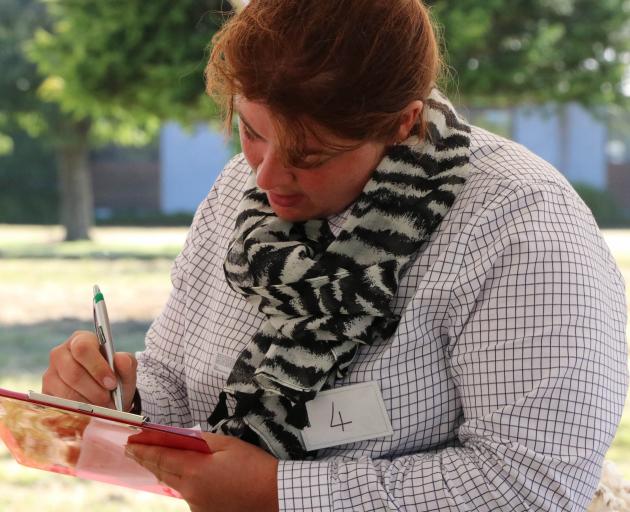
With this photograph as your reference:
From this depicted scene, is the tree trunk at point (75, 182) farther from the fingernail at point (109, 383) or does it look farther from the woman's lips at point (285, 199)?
the woman's lips at point (285, 199)

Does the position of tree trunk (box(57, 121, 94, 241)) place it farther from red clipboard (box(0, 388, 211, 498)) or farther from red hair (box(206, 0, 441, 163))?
red hair (box(206, 0, 441, 163))

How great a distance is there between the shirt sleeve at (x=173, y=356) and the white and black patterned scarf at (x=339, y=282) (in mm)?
257

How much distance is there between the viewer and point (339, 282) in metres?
1.37

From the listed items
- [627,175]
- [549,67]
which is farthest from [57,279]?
[627,175]

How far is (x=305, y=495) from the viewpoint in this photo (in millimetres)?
1330

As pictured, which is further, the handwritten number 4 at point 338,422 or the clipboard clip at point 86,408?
the handwritten number 4 at point 338,422

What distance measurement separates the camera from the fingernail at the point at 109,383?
151 cm

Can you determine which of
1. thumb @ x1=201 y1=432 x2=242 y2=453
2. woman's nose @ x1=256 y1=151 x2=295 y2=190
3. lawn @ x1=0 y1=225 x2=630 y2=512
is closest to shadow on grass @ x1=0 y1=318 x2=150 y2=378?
lawn @ x1=0 y1=225 x2=630 y2=512

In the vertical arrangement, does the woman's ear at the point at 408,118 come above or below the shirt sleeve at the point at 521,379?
above

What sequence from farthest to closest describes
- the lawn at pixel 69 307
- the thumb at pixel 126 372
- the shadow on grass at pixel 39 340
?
the shadow on grass at pixel 39 340
the lawn at pixel 69 307
the thumb at pixel 126 372

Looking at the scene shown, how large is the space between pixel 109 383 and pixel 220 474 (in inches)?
10.7

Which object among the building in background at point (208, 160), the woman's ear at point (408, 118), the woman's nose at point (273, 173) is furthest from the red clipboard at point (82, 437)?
the building in background at point (208, 160)

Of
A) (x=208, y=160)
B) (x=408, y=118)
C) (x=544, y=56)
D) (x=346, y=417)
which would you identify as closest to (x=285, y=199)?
(x=408, y=118)

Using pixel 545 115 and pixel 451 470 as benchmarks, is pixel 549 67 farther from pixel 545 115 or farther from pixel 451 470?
pixel 451 470
